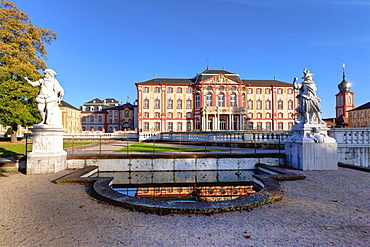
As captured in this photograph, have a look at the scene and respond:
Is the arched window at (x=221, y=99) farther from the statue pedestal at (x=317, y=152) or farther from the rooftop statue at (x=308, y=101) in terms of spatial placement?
the statue pedestal at (x=317, y=152)

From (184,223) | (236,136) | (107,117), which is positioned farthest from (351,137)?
(107,117)

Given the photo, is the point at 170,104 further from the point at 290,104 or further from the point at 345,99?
the point at 345,99

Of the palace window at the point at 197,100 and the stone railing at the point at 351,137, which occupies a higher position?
the palace window at the point at 197,100

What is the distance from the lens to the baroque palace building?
47438mm

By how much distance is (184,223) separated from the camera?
3.05 m

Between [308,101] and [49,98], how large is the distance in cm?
1012

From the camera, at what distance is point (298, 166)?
7551 mm

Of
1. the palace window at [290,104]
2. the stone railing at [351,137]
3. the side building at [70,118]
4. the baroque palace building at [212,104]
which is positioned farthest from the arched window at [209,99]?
the side building at [70,118]

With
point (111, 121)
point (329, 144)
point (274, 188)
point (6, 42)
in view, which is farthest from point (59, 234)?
point (111, 121)

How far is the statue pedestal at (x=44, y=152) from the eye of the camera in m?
6.73

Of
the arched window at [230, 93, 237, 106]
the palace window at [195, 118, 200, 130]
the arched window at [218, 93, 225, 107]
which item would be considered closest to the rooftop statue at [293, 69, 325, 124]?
the palace window at [195, 118, 200, 130]

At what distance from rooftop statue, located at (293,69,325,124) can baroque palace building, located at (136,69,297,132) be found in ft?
125

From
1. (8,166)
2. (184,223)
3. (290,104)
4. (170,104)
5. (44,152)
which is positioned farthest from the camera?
(290,104)

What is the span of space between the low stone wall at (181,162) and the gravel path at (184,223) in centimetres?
387
